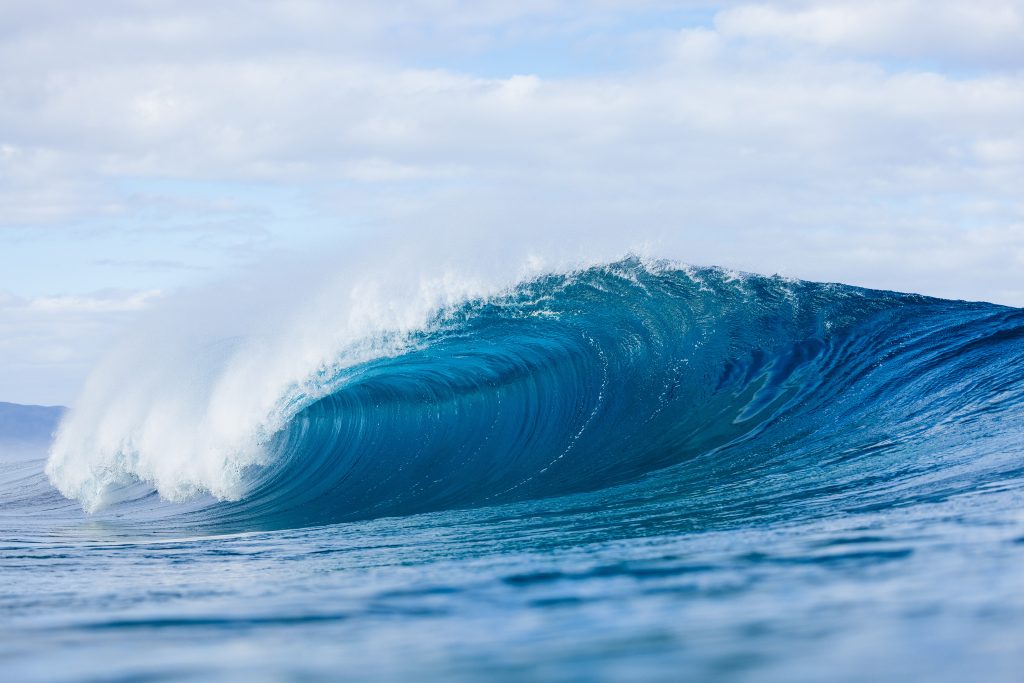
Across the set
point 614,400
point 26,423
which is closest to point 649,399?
point 614,400

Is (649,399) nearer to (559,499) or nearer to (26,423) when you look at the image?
(559,499)

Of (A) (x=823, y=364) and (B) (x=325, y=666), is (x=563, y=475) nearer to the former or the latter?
(A) (x=823, y=364)

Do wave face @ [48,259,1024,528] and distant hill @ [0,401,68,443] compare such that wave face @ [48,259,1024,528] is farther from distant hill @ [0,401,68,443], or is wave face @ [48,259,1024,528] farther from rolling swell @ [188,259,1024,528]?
distant hill @ [0,401,68,443]

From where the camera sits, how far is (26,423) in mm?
69188

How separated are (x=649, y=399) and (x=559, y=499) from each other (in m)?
3.37

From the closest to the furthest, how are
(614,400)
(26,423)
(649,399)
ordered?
(649,399) → (614,400) → (26,423)

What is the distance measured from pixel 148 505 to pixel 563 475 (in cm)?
492

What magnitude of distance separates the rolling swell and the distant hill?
58.5m

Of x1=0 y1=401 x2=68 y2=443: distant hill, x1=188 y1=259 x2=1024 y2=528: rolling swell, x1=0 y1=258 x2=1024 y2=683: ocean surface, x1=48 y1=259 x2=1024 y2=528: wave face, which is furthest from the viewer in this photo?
x1=0 y1=401 x2=68 y2=443: distant hill

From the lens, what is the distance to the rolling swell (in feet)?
30.3

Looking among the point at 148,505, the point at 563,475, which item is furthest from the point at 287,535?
the point at 148,505

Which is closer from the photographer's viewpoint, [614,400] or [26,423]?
[614,400]

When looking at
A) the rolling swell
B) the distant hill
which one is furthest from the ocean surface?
the distant hill

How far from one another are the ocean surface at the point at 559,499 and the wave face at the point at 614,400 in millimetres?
46
